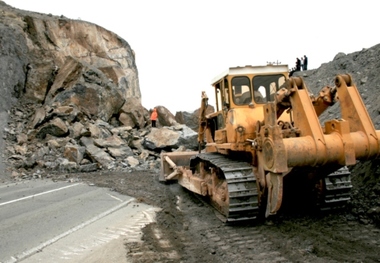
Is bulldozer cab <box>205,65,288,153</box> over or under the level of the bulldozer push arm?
over

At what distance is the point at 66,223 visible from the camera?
707 centimetres

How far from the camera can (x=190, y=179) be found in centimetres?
932

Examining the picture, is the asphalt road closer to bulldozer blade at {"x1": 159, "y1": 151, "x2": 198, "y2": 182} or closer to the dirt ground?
the dirt ground

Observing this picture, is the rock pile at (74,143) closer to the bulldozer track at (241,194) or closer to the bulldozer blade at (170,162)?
the bulldozer blade at (170,162)

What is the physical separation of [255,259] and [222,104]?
392 centimetres

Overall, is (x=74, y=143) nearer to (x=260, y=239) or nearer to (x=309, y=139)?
(x=260, y=239)

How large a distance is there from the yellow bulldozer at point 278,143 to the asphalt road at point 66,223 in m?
1.83

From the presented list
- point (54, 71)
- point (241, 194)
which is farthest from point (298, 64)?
point (241, 194)

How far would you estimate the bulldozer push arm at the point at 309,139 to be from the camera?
16.9ft

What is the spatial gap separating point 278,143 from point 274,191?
82 cm

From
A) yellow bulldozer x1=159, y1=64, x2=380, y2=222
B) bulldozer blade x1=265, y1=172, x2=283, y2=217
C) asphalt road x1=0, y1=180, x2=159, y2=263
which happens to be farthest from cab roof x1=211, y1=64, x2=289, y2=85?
asphalt road x1=0, y1=180, x2=159, y2=263

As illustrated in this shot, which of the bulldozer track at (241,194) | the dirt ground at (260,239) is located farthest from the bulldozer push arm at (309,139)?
the dirt ground at (260,239)

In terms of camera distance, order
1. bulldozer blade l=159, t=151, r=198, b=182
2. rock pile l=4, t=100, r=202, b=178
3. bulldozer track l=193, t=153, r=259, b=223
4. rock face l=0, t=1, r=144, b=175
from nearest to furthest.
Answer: bulldozer track l=193, t=153, r=259, b=223 → bulldozer blade l=159, t=151, r=198, b=182 → rock pile l=4, t=100, r=202, b=178 → rock face l=0, t=1, r=144, b=175

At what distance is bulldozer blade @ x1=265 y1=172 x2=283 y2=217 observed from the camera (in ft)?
17.8
